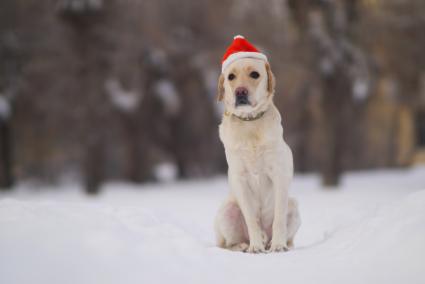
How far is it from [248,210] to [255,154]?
1.49ft

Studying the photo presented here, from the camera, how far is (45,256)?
2.75 metres

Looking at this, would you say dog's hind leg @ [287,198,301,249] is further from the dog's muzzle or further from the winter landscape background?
the dog's muzzle

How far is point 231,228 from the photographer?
3.98 meters

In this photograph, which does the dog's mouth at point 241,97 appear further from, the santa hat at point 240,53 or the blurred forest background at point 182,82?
the blurred forest background at point 182,82

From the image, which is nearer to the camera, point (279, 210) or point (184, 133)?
point (279, 210)

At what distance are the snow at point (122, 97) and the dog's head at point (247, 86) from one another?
35.0ft

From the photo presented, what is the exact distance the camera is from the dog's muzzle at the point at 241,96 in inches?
143

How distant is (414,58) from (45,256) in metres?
11.7

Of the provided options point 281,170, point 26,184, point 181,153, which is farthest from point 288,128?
point 281,170

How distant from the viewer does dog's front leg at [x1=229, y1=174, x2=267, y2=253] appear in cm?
373

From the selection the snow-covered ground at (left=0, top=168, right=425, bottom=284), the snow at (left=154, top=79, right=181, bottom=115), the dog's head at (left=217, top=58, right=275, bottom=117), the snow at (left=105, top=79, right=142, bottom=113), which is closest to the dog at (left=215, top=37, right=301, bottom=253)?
the dog's head at (left=217, top=58, right=275, bottom=117)

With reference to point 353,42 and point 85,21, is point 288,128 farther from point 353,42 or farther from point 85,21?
point 85,21

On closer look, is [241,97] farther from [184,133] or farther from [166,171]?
[166,171]

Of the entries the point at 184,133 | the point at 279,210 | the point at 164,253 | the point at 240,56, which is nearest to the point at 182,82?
the point at 184,133
